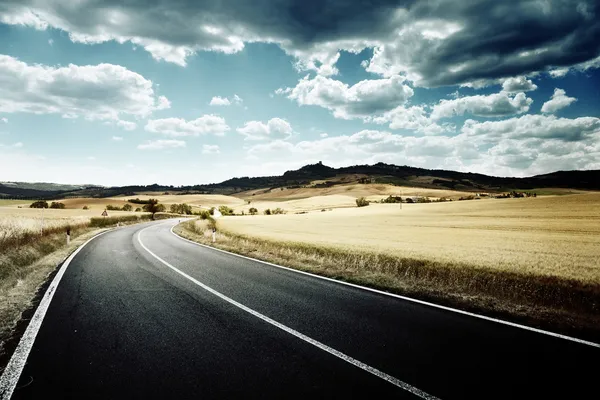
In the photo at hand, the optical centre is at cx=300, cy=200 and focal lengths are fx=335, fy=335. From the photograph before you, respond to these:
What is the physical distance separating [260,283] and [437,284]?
5315 mm

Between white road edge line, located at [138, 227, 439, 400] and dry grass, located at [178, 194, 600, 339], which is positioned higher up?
white road edge line, located at [138, 227, 439, 400]

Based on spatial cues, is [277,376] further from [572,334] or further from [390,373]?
[572,334]

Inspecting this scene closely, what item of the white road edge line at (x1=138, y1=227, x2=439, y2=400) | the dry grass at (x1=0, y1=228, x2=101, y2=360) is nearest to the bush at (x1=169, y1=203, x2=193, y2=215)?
the dry grass at (x1=0, y1=228, x2=101, y2=360)

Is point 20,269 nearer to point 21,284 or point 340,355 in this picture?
point 21,284

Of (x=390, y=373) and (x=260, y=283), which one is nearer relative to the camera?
(x=390, y=373)

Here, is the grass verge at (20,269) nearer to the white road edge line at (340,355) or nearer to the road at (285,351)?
the road at (285,351)

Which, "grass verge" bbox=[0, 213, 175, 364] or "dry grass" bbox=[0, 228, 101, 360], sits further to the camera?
"grass verge" bbox=[0, 213, 175, 364]

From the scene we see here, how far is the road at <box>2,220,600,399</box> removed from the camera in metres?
4.07

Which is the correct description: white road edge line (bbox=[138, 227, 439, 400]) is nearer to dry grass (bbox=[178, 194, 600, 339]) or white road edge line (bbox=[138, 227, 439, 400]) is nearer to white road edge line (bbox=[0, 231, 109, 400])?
white road edge line (bbox=[0, 231, 109, 400])

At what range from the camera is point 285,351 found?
5.11 m

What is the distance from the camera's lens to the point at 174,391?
4.04 meters

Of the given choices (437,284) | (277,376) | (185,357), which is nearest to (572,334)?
(437,284)

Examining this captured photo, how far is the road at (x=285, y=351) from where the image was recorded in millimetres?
4066

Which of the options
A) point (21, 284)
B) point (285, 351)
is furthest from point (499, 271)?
point (21, 284)
